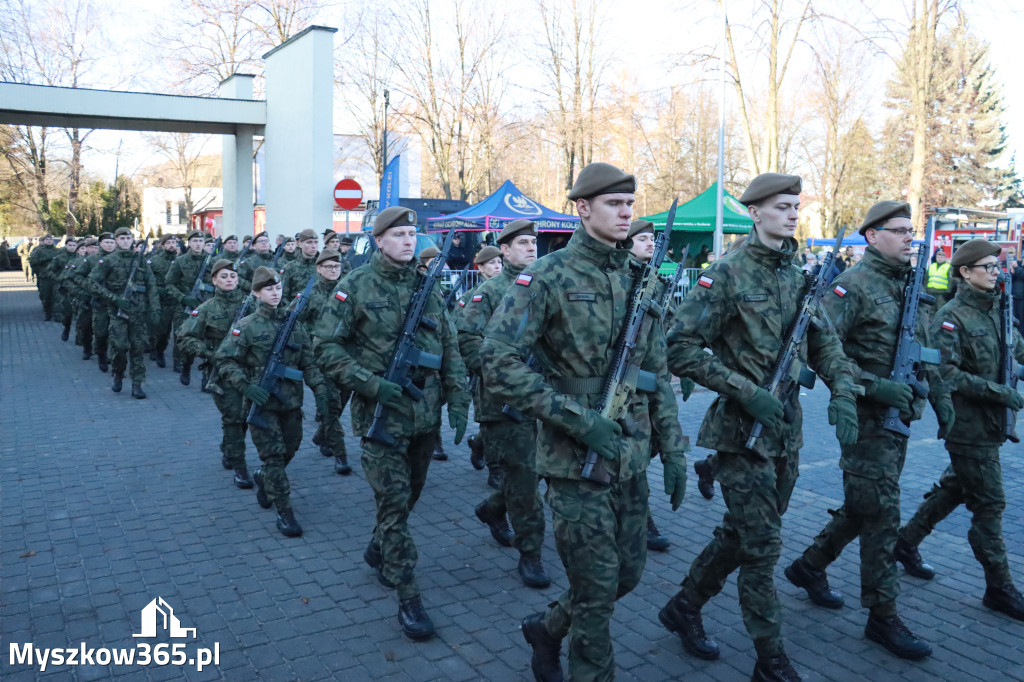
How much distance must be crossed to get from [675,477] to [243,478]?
16.2ft

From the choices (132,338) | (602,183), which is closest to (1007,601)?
(602,183)

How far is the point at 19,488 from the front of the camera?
24.3 feet

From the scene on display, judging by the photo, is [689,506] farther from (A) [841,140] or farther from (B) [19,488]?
(A) [841,140]

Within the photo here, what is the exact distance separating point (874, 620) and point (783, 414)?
4.27 feet

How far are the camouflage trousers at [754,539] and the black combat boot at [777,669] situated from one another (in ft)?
0.12

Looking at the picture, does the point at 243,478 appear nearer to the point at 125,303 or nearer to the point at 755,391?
the point at 755,391

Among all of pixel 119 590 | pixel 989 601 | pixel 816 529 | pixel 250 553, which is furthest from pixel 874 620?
pixel 119 590

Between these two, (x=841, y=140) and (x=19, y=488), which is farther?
(x=841, y=140)

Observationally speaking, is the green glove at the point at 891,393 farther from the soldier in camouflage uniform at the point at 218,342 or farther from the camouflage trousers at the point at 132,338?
the camouflage trousers at the point at 132,338

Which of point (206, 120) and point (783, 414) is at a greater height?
point (206, 120)

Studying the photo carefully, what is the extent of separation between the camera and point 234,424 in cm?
771

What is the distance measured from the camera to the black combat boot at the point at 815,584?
16.2 ft

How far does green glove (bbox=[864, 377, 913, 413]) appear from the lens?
14.5ft

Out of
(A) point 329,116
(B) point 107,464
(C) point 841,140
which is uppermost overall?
(C) point 841,140
